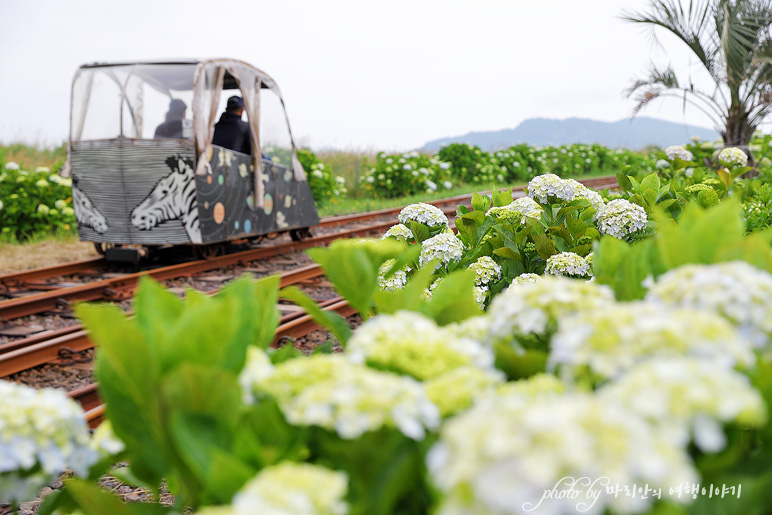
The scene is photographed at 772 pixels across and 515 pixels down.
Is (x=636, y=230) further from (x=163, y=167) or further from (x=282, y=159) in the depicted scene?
(x=282, y=159)

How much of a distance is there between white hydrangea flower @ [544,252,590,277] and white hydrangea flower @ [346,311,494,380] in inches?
53.2

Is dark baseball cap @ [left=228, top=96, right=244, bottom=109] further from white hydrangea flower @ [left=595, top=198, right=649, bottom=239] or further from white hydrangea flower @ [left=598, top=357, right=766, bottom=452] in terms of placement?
white hydrangea flower @ [left=598, top=357, right=766, bottom=452]

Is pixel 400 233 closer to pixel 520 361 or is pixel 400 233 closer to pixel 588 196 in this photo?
pixel 588 196

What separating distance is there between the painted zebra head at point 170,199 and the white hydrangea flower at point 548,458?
7226 mm

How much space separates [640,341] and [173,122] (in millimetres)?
7624

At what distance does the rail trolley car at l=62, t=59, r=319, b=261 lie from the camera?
7.34 metres

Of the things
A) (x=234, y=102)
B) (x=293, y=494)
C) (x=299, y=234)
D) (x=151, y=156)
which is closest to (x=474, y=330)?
(x=293, y=494)

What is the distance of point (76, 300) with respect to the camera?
2742 millimetres

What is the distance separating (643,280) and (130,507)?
88 cm

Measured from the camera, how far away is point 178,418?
724 mm

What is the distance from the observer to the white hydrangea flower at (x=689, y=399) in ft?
1.78

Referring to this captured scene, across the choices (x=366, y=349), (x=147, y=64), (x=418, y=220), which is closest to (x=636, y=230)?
(x=418, y=220)

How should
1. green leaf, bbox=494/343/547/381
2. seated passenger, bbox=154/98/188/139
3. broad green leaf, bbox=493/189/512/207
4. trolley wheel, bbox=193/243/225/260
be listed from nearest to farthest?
green leaf, bbox=494/343/547/381 → broad green leaf, bbox=493/189/512/207 → seated passenger, bbox=154/98/188/139 → trolley wheel, bbox=193/243/225/260

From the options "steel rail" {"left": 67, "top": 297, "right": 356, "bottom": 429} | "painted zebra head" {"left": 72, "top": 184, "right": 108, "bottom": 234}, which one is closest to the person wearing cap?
"painted zebra head" {"left": 72, "top": 184, "right": 108, "bottom": 234}
